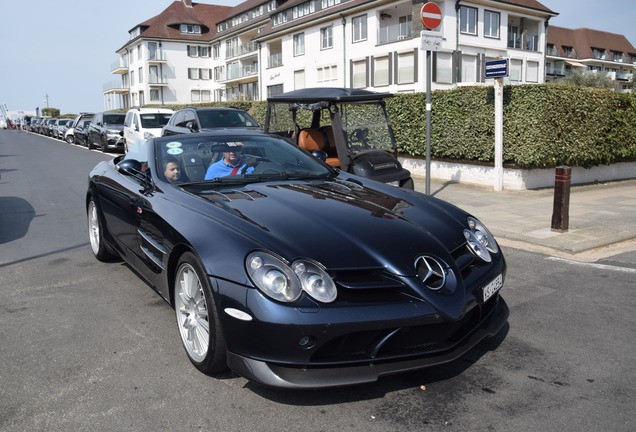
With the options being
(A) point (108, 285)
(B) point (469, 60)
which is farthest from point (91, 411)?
(B) point (469, 60)

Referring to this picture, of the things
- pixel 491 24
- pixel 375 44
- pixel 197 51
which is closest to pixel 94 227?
pixel 375 44

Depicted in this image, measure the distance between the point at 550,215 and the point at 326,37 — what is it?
108 ft

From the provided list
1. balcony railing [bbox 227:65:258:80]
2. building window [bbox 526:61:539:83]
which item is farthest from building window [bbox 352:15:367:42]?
balcony railing [bbox 227:65:258:80]

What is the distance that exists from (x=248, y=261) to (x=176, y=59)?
68.4m

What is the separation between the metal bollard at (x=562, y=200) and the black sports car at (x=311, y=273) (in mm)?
4484

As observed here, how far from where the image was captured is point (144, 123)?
19.8m

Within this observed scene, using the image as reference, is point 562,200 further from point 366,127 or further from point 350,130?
point 350,130

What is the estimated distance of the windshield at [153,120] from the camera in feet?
65.1

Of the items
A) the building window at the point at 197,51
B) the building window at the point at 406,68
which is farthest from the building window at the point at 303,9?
the building window at the point at 197,51

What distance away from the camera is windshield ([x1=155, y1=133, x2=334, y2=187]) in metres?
4.75

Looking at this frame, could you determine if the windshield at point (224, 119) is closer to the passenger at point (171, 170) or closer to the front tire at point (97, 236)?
the front tire at point (97, 236)

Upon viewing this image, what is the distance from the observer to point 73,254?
6965 mm

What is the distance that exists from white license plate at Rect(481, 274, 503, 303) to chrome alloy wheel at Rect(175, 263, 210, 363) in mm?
1678

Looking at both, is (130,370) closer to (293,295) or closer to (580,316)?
(293,295)
